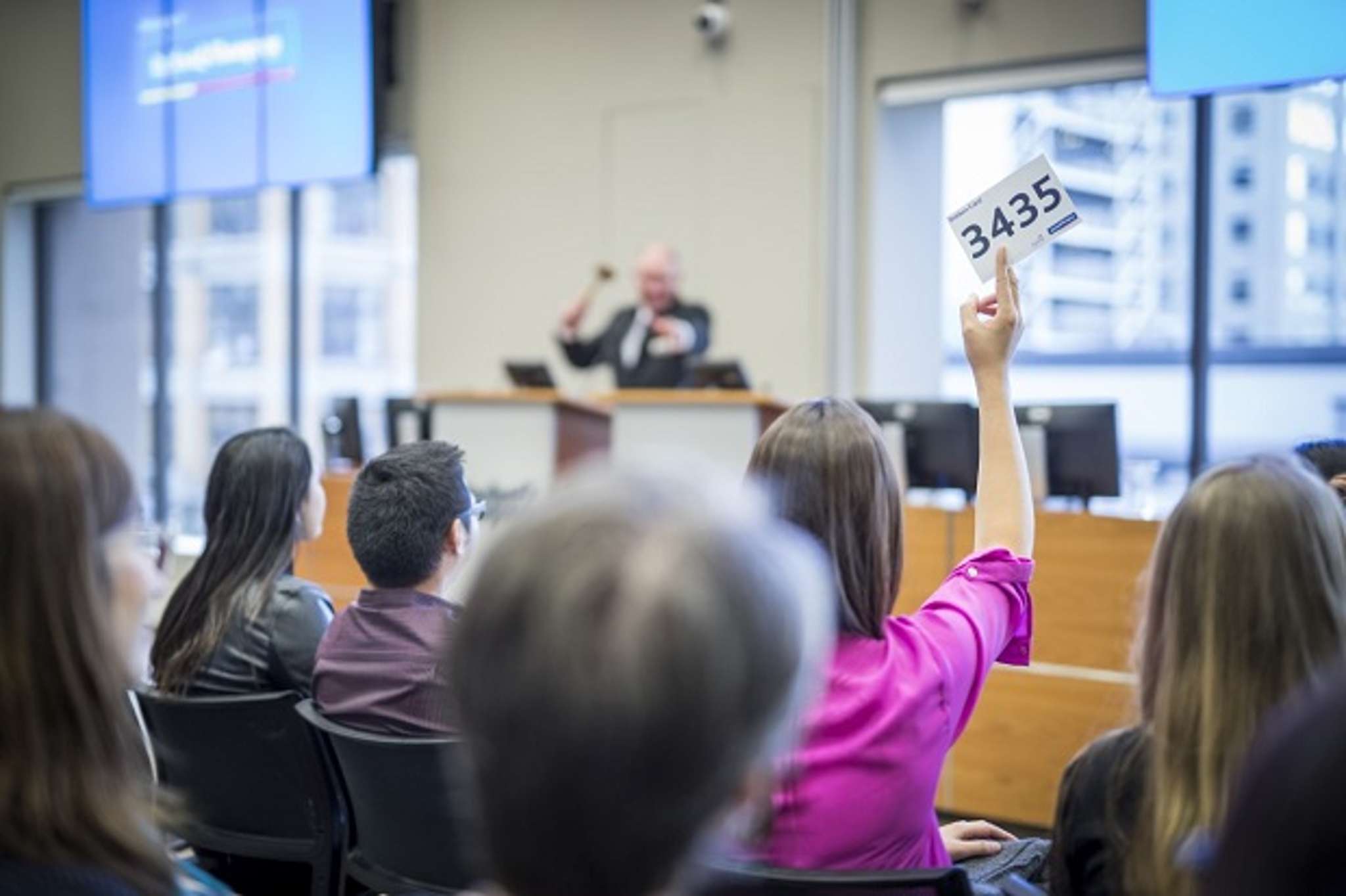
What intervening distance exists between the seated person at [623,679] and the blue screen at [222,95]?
6.09 m

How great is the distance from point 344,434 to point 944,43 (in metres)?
2.95

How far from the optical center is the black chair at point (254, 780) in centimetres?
229

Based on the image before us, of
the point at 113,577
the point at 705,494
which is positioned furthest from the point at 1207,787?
the point at 113,577

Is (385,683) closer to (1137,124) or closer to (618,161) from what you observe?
(618,161)

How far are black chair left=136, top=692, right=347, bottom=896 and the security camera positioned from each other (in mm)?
4528

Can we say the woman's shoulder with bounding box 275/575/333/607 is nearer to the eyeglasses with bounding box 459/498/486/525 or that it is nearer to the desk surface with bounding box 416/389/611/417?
the eyeglasses with bounding box 459/498/486/525

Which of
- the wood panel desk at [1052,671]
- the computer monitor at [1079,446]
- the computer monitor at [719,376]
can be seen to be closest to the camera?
the wood panel desk at [1052,671]

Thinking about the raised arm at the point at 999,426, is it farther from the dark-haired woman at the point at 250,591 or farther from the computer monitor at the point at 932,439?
the computer monitor at the point at 932,439

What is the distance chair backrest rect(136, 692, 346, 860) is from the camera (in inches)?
90.3

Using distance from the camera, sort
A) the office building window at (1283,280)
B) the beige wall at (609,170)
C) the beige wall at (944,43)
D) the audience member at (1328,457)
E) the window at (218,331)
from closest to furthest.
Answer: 1. the audience member at (1328,457)
2. the beige wall at (944,43)
3. the office building window at (1283,280)
4. the beige wall at (609,170)
5. the window at (218,331)

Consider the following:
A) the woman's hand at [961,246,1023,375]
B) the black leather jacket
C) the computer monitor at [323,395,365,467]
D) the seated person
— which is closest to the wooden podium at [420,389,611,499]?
the computer monitor at [323,395,365,467]

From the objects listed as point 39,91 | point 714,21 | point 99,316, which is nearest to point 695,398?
point 714,21

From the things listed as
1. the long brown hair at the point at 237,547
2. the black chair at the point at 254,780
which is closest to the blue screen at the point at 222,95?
the long brown hair at the point at 237,547

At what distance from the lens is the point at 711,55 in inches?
247
